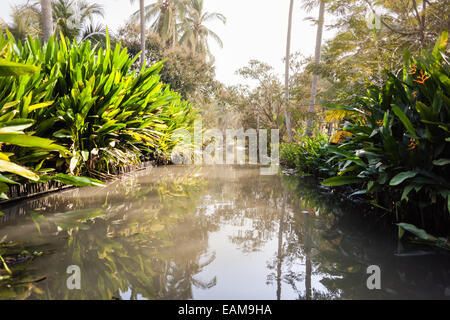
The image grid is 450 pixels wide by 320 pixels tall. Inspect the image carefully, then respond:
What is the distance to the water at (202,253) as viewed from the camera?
127cm

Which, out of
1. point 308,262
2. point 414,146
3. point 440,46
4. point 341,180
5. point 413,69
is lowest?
point 308,262

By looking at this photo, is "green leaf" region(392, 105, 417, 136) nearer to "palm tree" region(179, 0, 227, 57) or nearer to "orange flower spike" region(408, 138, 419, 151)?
"orange flower spike" region(408, 138, 419, 151)

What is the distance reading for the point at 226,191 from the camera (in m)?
3.76

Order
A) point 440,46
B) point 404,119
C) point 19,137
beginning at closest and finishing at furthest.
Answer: point 19,137, point 404,119, point 440,46

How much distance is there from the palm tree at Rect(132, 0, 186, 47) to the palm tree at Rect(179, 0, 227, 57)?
1750 millimetres

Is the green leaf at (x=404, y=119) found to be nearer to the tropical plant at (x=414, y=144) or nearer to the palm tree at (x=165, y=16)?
the tropical plant at (x=414, y=144)

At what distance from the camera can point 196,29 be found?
→ 981 inches

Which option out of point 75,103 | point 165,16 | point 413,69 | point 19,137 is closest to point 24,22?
point 165,16

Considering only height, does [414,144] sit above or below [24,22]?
below

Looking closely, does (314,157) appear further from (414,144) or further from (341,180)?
(414,144)

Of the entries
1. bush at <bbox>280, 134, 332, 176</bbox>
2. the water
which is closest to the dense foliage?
the water

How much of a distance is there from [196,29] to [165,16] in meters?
→ 5.35

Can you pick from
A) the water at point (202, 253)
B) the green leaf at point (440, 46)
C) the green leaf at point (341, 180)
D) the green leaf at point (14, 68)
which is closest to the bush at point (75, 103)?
the water at point (202, 253)

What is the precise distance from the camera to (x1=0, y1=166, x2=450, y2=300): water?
1.27m
